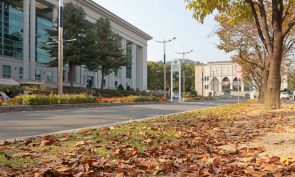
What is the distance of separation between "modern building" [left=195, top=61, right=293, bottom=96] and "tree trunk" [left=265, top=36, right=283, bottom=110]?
92.3 metres

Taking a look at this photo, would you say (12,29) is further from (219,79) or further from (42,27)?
(219,79)

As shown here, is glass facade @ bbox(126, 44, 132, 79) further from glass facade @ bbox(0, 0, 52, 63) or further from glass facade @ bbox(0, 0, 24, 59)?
glass facade @ bbox(0, 0, 24, 59)

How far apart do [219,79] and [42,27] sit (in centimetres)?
8010

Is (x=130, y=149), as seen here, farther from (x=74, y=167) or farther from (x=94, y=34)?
(x=94, y=34)

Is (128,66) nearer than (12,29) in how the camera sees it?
No

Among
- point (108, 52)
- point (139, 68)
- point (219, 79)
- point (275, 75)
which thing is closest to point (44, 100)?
point (275, 75)

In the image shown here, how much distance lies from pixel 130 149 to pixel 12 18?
137ft

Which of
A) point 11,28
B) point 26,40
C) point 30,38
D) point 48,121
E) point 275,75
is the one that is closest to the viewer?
point 48,121

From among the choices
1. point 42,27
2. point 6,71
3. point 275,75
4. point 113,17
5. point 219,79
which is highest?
point 113,17

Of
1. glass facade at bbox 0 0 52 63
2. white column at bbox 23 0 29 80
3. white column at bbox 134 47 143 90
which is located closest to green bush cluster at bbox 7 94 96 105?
white column at bbox 23 0 29 80

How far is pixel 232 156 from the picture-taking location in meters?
3.33

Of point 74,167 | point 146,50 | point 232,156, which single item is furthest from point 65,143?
point 146,50

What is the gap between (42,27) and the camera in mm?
43312

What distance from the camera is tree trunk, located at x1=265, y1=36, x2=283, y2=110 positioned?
36.0 ft
